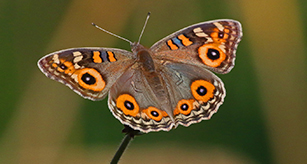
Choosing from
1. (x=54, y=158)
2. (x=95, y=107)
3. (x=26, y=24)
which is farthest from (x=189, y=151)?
(x=26, y=24)

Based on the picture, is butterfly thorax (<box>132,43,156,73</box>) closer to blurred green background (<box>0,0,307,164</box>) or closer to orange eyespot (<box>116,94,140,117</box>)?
orange eyespot (<box>116,94,140,117</box>)

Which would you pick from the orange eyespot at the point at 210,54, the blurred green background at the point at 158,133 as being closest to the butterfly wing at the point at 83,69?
the orange eyespot at the point at 210,54

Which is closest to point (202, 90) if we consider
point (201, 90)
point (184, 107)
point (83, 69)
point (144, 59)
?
point (201, 90)

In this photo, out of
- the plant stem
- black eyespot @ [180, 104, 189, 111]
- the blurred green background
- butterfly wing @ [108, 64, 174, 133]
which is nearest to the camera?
the plant stem

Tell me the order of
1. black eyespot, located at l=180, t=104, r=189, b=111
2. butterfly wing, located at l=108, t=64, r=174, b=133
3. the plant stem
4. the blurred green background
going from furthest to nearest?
the blurred green background → black eyespot, located at l=180, t=104, r=189, b=111 → butterfly wing, located at l=108, t=64, r=174, b=133 → the plant stem

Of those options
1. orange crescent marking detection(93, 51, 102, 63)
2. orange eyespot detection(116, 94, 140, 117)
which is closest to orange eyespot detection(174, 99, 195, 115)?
orange eyespot detection(116, 94, 140, 117)

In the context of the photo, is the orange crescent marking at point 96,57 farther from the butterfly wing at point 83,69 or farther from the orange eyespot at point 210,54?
the orange eyespot at point 210,54

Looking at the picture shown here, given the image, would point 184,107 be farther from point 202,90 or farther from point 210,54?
point 210,54

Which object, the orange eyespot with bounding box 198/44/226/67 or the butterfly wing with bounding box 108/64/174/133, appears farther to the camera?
the orange eyespot with bounding box 198/44/226/67
